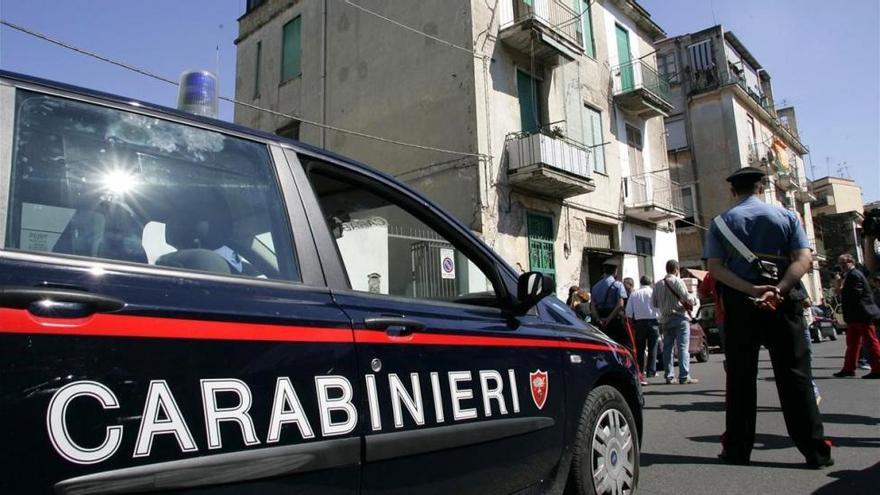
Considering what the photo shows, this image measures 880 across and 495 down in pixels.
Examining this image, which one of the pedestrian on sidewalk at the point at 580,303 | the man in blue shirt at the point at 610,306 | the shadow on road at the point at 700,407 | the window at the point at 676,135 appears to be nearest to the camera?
the shadow on road at the point at 700,407

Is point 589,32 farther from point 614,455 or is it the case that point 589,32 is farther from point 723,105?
point 614,455

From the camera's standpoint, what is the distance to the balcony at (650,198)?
58.3 ft

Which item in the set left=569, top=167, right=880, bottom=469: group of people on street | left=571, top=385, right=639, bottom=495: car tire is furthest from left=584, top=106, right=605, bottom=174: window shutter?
left=571, top=385, right=639, bottom=495: car tire

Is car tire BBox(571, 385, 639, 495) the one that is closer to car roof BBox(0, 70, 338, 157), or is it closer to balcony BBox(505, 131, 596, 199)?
car roof BBox(0, 70, 338, 157)

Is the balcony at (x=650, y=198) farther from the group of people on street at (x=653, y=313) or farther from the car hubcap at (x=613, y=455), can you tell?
the car hubcap at (x=613, y=455)

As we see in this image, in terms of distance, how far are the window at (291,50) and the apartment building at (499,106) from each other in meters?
0.05

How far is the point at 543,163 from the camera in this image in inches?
519

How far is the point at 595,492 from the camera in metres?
2.59

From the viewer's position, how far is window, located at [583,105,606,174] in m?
16.6

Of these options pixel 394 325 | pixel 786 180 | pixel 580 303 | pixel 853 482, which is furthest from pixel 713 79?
pixel 394 325

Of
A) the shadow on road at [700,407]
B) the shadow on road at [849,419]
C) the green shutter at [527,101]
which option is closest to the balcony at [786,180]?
the green shutter at [527,101]

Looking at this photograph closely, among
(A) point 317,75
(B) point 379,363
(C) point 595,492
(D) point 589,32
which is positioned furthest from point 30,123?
(D) point 589,32

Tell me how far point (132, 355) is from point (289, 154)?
2.95 feet

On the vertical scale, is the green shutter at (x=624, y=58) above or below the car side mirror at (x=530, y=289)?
above
